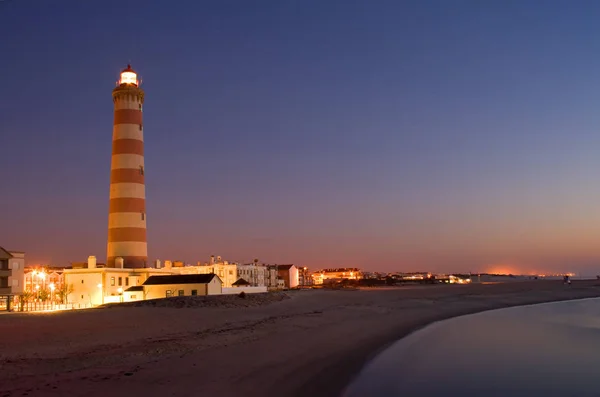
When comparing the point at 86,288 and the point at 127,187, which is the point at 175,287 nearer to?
the point at 86,288

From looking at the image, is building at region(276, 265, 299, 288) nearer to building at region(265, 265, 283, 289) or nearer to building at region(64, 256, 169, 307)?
building at region(265, 265, 283, 289)

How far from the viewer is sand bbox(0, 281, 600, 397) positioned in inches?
Result: 420

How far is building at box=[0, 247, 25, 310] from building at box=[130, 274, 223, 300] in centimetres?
859

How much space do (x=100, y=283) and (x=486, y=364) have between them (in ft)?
112

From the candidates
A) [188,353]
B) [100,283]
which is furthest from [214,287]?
[188,353]

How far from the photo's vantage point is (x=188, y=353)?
14406 mm

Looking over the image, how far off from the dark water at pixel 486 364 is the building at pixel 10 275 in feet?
107

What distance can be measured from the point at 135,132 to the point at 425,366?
1420 inches

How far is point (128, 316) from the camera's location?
25.9m

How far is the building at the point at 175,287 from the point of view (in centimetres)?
4206

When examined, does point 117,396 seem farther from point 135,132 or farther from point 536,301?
point 536,301

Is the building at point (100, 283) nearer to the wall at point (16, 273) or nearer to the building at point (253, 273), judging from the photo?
the wall at point (16, 273)

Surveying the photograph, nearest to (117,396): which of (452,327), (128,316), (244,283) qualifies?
(128,316)

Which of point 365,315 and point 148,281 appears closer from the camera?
point 365,315
